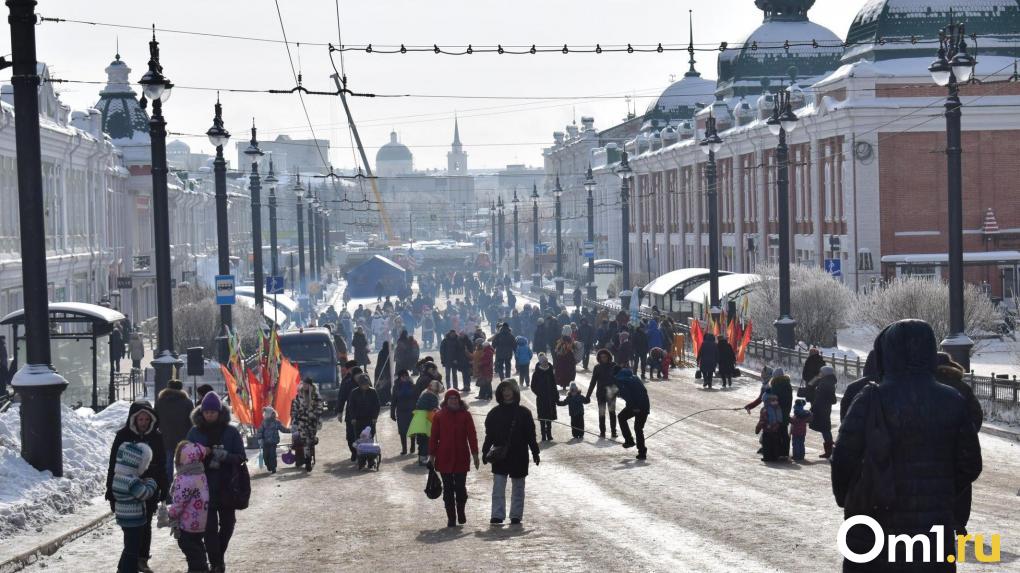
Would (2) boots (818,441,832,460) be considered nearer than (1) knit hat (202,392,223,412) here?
No

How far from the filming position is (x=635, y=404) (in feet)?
66.9

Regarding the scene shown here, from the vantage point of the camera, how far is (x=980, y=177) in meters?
52.0

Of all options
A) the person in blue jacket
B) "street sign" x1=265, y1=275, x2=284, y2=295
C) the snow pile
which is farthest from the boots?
"street sign" x1=265, y1=275, x2=284, y2=295

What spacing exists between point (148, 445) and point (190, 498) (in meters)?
0.61

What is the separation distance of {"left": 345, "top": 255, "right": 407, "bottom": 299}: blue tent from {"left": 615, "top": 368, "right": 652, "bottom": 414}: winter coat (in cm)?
6507

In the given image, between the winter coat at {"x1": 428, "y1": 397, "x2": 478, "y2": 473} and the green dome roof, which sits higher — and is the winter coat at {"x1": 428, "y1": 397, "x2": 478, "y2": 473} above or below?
below

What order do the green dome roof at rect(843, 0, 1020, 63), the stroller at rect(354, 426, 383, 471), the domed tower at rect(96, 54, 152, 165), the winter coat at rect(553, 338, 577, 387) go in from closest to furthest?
the stroller at rect(354, 426, 383, 471), the winter coat at rect(553, 338, 577, 387), the green dome roof at rect(843, 0, 1020, 63), the domed tower at rect(96, 54, 152, 165)

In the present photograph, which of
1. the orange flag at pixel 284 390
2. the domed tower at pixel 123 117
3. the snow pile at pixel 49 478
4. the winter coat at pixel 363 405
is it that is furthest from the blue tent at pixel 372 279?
the snow pile at pixel 49 478

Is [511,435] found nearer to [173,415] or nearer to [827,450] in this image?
[173,415]

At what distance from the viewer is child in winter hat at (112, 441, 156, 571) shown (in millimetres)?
11078

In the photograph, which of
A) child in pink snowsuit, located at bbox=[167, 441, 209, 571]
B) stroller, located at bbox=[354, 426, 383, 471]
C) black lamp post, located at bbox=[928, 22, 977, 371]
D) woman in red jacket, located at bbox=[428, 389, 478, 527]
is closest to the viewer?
child in pink snowsuit, located at bbox=[167, 441, 209, 571]

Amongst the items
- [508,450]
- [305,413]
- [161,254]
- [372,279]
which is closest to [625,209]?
[372,279]

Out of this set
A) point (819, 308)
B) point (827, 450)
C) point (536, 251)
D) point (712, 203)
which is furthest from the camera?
point (536, 251)

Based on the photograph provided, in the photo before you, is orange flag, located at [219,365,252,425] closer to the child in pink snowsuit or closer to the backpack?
the child in pink snowsuit
